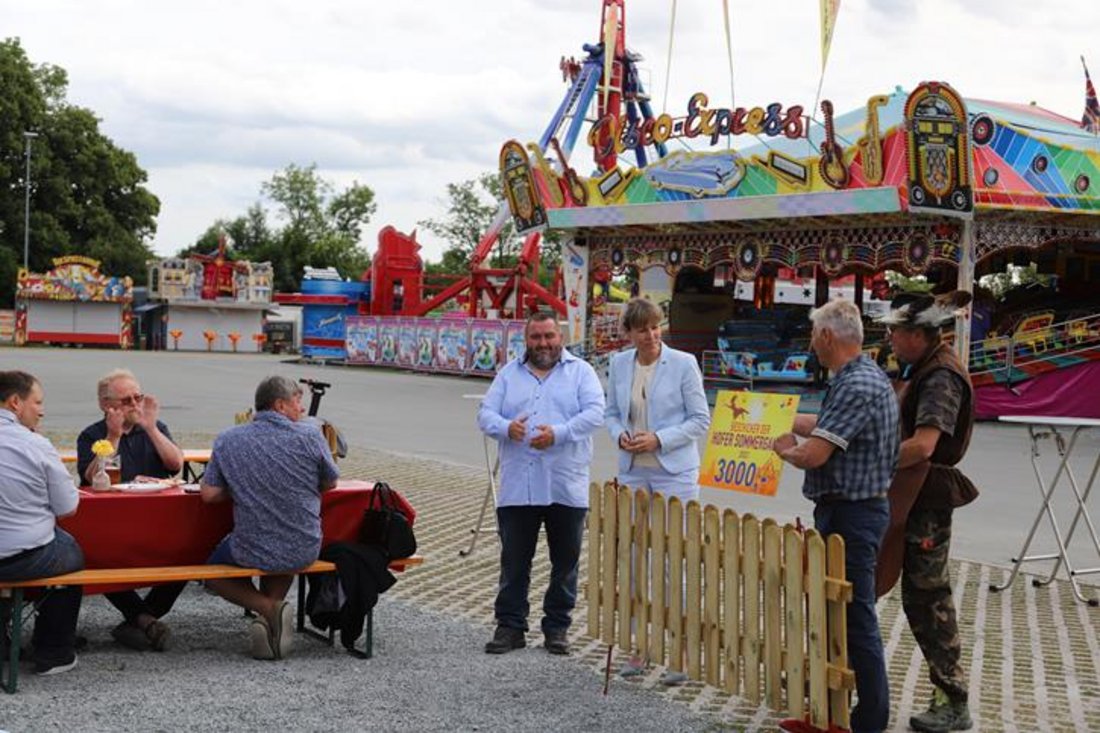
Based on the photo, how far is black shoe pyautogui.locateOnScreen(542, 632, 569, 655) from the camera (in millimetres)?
6516

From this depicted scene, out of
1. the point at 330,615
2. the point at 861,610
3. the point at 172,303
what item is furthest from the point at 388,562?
the point at 172,303

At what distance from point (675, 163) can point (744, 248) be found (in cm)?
219

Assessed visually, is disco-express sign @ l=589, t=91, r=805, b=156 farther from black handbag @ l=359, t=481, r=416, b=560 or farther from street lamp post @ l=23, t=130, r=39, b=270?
street lamp post @ l=23, t=130, r=39, b=270

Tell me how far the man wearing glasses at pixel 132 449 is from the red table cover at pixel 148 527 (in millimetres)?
338

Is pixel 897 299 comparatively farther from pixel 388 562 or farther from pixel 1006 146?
pixel 1006 146

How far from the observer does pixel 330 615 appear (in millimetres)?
6531

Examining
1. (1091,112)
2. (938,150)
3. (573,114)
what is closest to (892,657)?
(938,150)

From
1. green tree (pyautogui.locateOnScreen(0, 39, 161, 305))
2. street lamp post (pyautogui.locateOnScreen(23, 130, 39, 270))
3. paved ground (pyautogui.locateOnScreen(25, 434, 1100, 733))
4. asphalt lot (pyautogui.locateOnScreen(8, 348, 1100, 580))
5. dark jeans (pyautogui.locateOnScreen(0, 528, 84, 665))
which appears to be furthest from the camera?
green tree (pyautogui.locateOnScreen(0, 39, 161, 305))

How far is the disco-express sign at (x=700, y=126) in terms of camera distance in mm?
22984

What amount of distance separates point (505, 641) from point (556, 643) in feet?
0.84

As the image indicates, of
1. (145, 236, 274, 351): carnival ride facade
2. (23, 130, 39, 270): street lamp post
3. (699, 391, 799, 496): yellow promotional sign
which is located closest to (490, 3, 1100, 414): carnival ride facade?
(699, 391, 799, 496): yellow promotional sign

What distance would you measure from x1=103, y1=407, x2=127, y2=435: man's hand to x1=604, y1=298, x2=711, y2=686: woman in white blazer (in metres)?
2.69

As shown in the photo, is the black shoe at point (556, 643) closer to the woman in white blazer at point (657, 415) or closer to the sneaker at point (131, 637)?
the woman in white blazer at point (657, 415)

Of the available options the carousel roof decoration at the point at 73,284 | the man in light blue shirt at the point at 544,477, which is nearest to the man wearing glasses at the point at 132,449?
the man in light blue shirt at the point at 544,477
